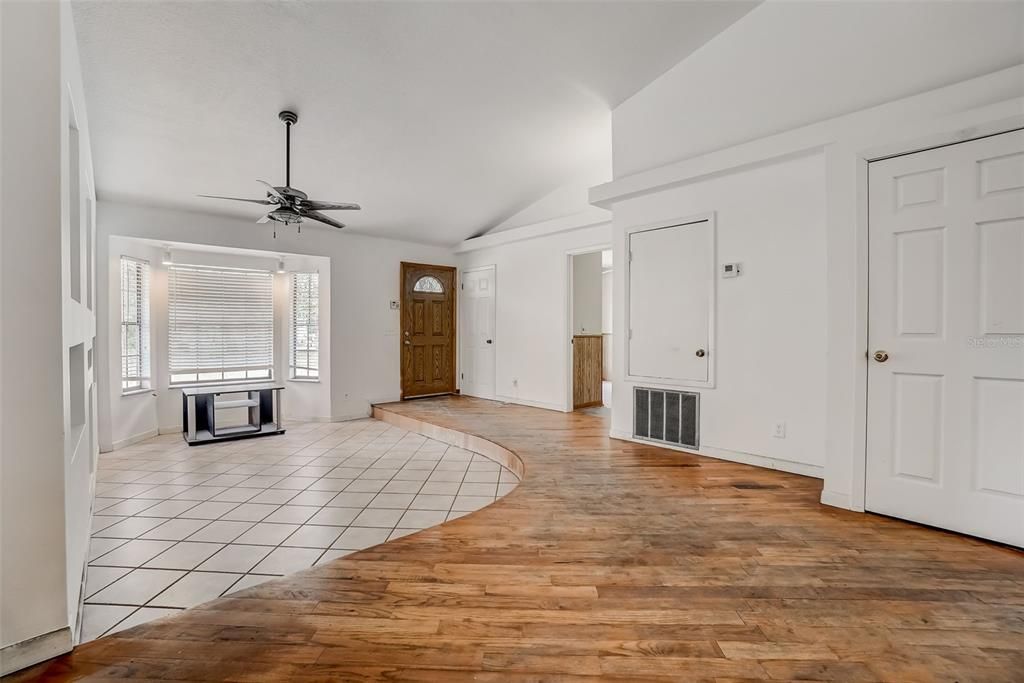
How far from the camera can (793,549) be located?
2219 millimetres

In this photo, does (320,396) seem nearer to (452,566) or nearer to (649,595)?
(452,566)

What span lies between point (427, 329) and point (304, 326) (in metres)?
1.84

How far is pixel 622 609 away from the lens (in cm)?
173

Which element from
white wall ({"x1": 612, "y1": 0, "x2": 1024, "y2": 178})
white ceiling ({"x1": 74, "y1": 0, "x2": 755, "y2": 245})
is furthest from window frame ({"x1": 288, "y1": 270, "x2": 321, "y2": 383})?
white wall ({"x1": 612, "y1": 0, "x2": 1024, "y2": 178})

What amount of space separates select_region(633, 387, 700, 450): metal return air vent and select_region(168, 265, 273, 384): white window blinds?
17.4ft

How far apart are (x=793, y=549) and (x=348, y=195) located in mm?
5451

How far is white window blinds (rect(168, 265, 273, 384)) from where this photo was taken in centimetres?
581

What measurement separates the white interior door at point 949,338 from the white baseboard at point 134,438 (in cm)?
686

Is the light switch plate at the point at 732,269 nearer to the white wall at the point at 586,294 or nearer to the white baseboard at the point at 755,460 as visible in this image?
the white baseboard at the point at 755,460

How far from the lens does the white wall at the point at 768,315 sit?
324 centimetres

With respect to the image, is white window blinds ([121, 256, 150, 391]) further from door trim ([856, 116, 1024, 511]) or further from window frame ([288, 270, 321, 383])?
door trim ([856, 116, 1024, 511])

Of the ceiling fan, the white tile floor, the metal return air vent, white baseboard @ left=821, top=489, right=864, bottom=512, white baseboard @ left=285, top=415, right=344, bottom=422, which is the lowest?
the white tile floor

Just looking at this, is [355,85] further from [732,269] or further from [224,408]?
[224,408]

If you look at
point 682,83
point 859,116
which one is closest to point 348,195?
point 682,83
